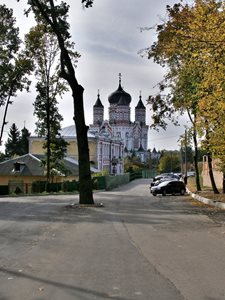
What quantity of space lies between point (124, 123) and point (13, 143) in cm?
2794

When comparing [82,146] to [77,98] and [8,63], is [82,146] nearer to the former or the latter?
[77,98]

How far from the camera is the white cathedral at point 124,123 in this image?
131625 mm

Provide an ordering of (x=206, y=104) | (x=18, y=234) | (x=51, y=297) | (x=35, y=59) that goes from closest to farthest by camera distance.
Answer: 1. (x=51, y=297)
2. (x=18, y=234)
3. (x=206, y=104)
4. (x=35, y=59)

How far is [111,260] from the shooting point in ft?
34.2

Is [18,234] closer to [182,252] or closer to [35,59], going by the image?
[182,252]

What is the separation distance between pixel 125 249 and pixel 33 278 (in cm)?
360

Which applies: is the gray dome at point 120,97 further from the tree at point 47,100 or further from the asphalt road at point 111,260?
the asphalt road at point 111,260

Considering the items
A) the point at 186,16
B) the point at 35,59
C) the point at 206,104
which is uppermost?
the point at 35,59

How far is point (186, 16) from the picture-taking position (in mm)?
23812

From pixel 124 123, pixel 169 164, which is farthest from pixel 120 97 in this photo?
pixel 169 164

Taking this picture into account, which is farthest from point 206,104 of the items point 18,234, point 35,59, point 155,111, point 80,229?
point 35,59

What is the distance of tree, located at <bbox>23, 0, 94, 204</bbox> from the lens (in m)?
26.6

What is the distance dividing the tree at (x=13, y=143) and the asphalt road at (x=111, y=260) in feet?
367

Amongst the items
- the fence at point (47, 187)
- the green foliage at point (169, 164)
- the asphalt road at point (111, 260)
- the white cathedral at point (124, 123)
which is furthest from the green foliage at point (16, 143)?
the asphalt road at point (111, 260)
